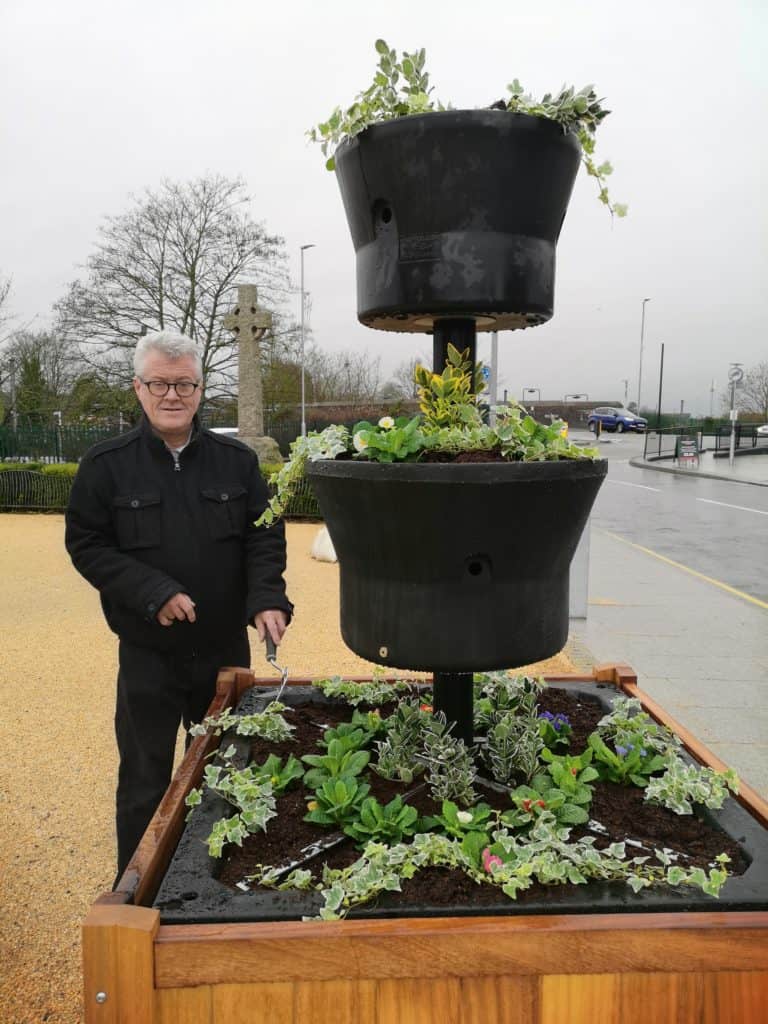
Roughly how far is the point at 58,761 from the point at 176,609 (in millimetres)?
2089

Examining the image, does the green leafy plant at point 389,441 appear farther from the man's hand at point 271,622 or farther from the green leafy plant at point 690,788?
the green leafy plant at point 690,788

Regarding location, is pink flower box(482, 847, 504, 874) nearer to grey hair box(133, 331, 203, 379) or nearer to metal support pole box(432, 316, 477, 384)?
metal support pole box(432, 316, 477, 384)

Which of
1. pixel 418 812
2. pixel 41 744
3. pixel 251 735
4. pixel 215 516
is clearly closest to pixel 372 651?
pixel 418 812

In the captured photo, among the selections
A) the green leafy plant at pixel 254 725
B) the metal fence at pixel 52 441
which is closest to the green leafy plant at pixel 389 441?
the green leafy plant at pixel 254 725

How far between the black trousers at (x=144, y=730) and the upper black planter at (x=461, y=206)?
1362 millimetres

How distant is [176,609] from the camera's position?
2363 millimetres

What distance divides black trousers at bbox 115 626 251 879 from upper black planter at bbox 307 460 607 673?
39.0 inches

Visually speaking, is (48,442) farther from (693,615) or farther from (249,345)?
(693,615)

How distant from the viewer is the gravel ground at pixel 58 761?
246 cm

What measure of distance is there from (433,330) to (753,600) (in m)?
6.49

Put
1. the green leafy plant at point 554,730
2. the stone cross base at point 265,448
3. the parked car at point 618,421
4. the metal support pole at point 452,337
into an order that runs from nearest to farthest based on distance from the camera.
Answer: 1. the metal support pole at point 452,337
2. the green leafy plant at point 554,730
3. the stone cross base at point 265,448
4. the parked car at point 618,421

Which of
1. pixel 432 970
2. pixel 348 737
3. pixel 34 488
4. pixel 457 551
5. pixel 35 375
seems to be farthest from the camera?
pixel 35 375

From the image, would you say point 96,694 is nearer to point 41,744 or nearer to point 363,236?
point 41,744

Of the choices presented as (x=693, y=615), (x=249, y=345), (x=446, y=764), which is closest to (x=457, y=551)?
(x=446, y=764)
